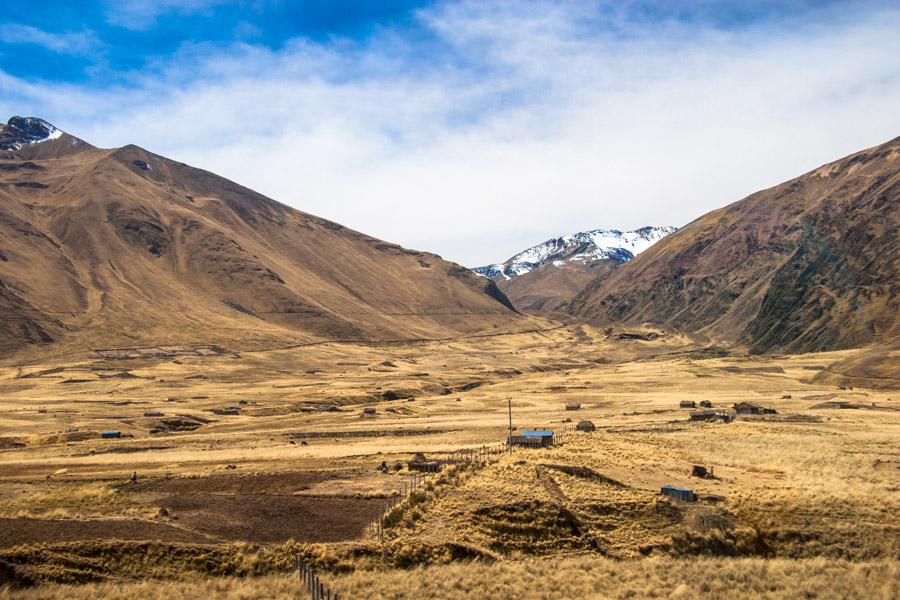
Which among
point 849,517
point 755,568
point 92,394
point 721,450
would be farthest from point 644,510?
point 92,394

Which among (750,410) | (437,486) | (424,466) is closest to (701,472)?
(437,486)

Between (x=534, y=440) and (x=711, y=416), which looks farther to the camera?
(x=711, y=416)

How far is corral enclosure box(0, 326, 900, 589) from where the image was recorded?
1171 inches

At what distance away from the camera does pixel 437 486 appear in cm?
3772

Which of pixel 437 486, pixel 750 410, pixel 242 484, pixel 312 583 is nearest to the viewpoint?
pixel 312 583

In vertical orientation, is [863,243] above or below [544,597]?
above

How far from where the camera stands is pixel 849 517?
107 ft

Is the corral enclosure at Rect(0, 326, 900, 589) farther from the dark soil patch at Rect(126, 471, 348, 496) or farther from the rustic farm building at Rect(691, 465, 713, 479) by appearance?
the rustic farm building at Rect(691, 465, 713, 479)

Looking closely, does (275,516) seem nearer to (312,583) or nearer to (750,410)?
(312,583)

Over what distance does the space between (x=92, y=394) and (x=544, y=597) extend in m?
105

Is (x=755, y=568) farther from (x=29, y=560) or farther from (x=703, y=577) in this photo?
(x=29, y=560)

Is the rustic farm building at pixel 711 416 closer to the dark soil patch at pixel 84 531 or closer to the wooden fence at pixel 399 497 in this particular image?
the wooden fence at pixel 399 497

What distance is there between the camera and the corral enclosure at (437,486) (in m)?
29.7

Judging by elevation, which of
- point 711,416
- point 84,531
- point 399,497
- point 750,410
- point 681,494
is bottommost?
point 750,410
